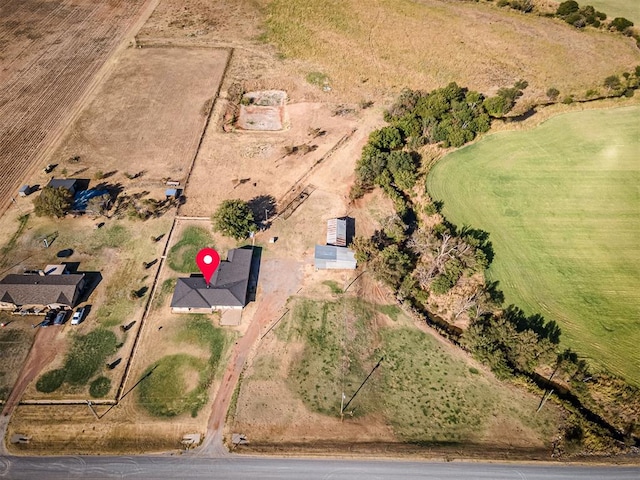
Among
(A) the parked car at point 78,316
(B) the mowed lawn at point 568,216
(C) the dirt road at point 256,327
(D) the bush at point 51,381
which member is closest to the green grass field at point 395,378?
(C) the dirt road at point 256,327

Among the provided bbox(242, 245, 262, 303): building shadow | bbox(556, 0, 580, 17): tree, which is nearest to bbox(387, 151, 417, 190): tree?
bbox(242, 245, 262, 303): building shadow

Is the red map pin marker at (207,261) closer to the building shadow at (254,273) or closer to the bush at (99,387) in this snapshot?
the building shadow at (254,273)

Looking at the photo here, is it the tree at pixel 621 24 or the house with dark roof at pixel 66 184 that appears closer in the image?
the house with dark roof at pixel 66 184

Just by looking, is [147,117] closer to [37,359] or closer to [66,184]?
[66,184]

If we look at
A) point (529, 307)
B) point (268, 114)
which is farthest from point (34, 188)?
point (529, 307)

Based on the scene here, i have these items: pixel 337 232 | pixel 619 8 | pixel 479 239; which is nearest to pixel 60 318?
pixel 337 232

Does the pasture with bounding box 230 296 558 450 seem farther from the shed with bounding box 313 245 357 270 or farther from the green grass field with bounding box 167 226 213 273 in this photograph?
the green grass field with bounding box 167 226 213 273
